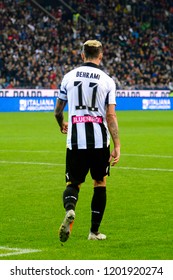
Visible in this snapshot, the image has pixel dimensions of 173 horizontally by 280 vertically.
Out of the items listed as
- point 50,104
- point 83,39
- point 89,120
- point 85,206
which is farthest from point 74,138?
point 83,39

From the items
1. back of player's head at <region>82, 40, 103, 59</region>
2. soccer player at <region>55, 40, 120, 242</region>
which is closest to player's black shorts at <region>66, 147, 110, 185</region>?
soccer player at <region>55, 40, 120, 242</region>

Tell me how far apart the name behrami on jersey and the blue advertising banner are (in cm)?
3452

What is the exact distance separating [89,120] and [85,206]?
308 centimetres

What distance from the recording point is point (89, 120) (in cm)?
875

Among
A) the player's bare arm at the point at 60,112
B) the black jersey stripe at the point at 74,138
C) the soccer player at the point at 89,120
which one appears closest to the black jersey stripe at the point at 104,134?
the soccer player at the point at 89,120

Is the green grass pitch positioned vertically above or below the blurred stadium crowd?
below

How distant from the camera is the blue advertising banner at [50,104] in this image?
43.5 meters

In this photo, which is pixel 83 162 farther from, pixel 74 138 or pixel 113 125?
pixel 113 125

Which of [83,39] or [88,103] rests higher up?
[83,39]

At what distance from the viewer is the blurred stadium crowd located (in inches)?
1876

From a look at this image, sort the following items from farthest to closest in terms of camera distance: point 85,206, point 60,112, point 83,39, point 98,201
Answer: point 83,39
point 85,206
point 60,112
point 98,201

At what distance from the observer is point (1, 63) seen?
152ft

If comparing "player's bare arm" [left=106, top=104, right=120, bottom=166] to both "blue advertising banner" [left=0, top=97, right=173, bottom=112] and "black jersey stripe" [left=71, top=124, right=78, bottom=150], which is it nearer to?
"black jersey stripe" [left=71, top=124, right=78, bottom=150]

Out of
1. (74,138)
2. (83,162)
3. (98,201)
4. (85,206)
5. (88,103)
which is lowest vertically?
(85,206)
